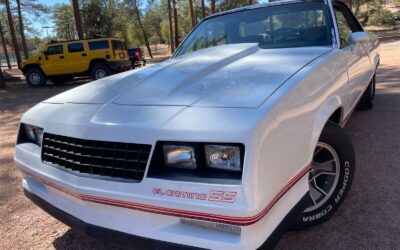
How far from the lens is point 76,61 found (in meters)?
16.7

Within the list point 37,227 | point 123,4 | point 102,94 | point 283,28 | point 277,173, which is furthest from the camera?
point 123,4

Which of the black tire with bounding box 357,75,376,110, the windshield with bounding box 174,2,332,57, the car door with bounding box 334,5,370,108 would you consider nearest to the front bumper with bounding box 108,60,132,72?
the black tire with bounding box 357,75,376,110

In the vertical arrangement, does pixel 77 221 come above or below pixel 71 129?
below

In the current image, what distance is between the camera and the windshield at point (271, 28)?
3.52 metres

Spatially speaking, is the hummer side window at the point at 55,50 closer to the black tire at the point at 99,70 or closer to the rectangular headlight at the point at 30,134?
the black tire at the point at 99,70

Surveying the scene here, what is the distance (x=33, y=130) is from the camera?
278 cm

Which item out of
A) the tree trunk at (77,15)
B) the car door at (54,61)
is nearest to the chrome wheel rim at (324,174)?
the car door at (54,61)

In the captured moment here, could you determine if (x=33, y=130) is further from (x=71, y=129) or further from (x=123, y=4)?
(x=123, y=4)

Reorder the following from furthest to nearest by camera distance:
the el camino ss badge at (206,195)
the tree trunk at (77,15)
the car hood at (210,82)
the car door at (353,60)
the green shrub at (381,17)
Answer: the green shrub at (381,17) < the tree trunk at (77,15) < the car door at (353,60) < the car hood at (210,82) < the el camino ss badge at (206,195)

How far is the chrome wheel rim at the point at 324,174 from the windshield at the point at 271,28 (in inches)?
44.9

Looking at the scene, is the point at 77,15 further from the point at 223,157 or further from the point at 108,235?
the point at 223,157

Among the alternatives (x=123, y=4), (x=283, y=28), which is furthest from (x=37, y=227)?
(x=123, y=4)

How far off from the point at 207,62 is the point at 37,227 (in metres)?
1.90

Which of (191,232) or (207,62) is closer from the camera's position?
(191,232)
